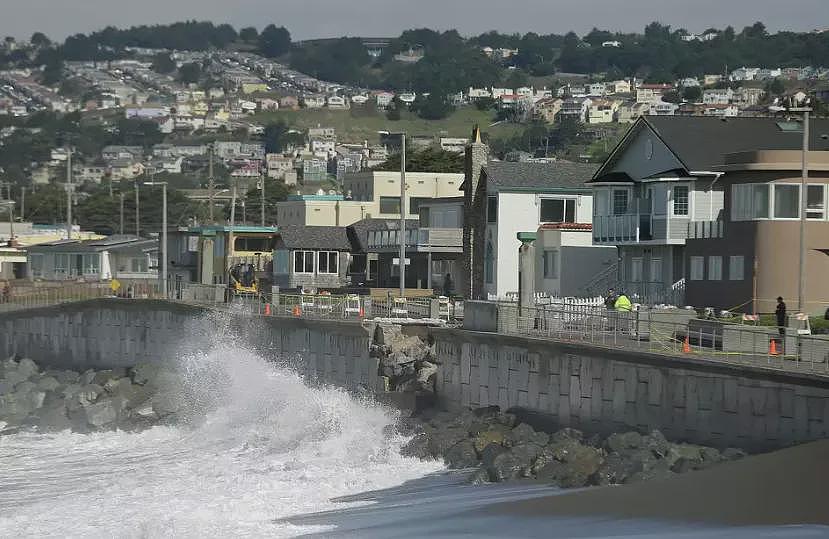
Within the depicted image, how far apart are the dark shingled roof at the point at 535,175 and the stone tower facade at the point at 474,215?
56cm

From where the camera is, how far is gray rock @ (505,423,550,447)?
32559 millimetres

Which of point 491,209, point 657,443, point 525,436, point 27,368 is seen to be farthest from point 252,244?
point 657,443

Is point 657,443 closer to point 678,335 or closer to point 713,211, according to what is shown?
point 678,335

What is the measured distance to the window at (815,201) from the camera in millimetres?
45906

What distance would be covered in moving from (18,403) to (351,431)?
19.9 meters

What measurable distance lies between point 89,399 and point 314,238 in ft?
99.8

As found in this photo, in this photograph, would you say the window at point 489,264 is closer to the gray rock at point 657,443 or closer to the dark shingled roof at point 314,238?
the dark shingled roof at point 314,238

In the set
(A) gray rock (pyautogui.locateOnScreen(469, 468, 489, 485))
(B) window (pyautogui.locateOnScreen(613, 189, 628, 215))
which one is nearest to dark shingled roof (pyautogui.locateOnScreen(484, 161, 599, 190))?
(B) window (pyautogui.locateOnScreen(613, 189, 628, 215))

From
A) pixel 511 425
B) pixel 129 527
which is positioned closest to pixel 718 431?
pixel 511 425

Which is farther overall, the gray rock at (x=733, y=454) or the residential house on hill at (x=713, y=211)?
the residential house on hill at (x=713, y=211)

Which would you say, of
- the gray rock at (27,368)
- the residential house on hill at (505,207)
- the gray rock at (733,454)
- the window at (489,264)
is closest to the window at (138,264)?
the gray rock at (27,368)

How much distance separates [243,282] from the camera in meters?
65.6

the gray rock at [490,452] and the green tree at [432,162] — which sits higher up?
the green tree at [432,162]

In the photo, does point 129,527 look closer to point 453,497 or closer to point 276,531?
point 276,531
